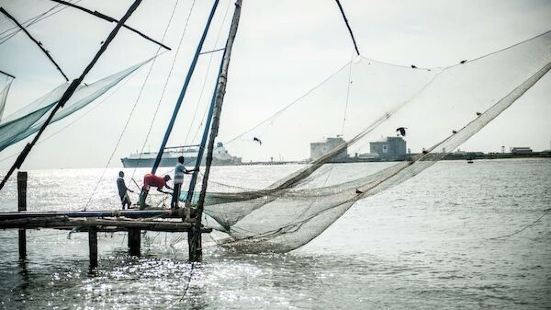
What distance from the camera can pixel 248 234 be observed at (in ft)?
37.4

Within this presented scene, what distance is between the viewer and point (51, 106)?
11164 mm

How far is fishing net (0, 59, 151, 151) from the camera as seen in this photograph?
1036 cm

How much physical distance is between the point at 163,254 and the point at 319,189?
7116 mm

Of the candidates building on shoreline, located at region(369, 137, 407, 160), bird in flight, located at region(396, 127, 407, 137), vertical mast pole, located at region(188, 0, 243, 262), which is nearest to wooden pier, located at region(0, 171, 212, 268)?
vertical mast pole, located at region(188, 0, 243, 262)

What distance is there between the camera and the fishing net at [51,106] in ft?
34.0

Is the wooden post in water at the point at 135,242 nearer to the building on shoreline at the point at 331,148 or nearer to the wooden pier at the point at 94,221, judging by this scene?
the wooden pier at the point at 94,221

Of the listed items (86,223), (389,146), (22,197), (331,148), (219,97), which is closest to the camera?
(219,97)

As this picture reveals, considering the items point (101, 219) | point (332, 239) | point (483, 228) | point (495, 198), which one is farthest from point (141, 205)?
point (495, 198)

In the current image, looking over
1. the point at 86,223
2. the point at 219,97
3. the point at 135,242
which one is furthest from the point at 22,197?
the point at 219,97

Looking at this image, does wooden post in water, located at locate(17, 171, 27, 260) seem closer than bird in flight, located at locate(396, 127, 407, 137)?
No

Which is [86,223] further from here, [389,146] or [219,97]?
[389,146]

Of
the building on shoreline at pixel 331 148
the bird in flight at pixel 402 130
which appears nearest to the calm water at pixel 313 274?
the building on shoreline at pixel 331 148

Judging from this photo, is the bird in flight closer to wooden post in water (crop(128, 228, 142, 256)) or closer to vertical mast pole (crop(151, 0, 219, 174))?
vertical mast pole (crop(151, 0, 219, 174))

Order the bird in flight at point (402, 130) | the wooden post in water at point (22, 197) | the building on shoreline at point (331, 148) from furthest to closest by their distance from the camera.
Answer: the wooden post in water at point (22, 197)
the building on shoreline at point (331, 148)
the bird in flight at point (402, 130)
